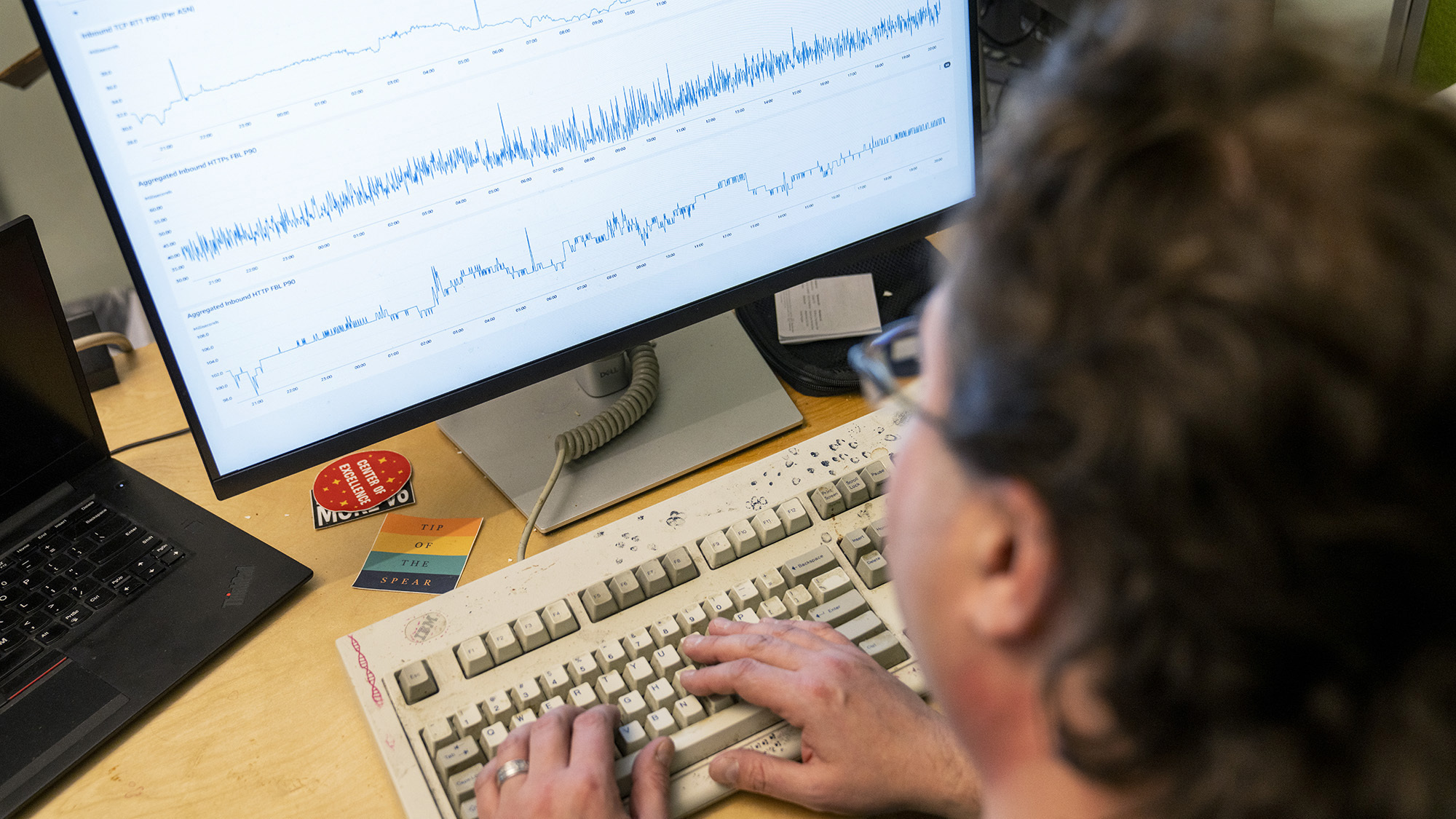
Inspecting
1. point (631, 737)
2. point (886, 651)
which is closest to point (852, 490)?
point (886, 651)

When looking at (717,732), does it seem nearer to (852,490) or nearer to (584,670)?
(584,670)

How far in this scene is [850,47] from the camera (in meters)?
0.73

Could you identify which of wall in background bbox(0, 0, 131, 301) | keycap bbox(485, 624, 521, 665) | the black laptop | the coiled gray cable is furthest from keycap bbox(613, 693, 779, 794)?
wall in background bbox(0, 0, 131, 301)

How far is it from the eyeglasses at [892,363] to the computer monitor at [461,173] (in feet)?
0.94

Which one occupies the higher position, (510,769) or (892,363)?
(892,363)

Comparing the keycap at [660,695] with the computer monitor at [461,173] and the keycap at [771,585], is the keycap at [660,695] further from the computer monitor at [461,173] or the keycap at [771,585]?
the computer monitor at [461,173]

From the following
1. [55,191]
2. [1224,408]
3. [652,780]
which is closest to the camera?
[1224,408]

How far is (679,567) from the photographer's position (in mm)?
660

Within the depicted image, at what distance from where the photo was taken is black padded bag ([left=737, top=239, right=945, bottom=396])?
836 mm

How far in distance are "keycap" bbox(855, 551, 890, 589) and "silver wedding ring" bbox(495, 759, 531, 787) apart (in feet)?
0.77

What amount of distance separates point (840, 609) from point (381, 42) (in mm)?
429

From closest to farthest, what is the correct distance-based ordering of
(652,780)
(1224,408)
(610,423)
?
(1224,408) → (652,780) → (610,423)

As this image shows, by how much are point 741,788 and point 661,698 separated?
7 centimetres

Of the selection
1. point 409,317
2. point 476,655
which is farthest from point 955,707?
point 409,317
